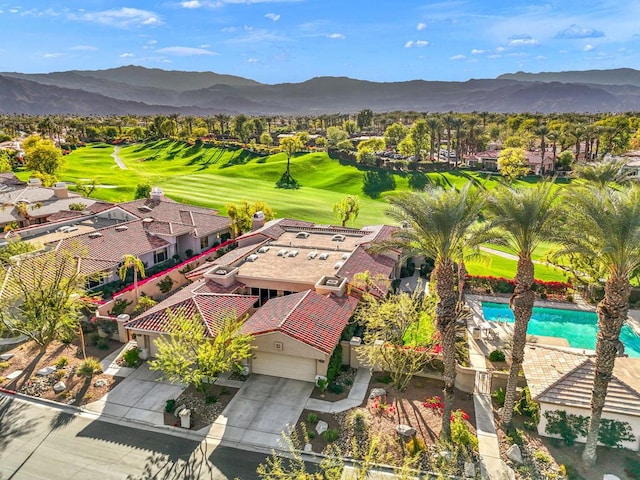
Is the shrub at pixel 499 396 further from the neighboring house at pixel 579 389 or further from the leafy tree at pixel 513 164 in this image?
the leafy tree at pixel 513 164

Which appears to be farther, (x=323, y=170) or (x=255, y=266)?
(x=323, y=170)

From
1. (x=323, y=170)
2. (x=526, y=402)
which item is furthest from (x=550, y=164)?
(x=526, y=402)

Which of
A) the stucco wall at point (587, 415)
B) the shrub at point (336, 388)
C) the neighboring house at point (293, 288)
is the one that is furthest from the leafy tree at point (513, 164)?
the shrub at point (336, 388)

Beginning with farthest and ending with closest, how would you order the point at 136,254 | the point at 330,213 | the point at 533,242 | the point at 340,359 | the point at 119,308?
the point at 330,213 → the point at 136,254 → the point at 119,308 → the point at 340,359 → the point at 533,242

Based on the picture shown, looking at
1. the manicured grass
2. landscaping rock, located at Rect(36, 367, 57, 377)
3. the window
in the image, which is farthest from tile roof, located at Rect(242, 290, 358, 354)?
the window

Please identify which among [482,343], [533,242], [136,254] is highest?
[533,242]

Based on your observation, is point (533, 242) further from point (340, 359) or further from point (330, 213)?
point (330, 213)

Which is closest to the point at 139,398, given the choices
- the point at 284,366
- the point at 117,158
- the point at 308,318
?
the point at 284,366
